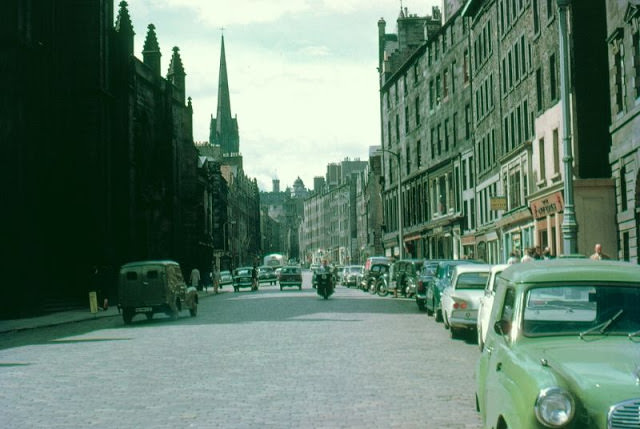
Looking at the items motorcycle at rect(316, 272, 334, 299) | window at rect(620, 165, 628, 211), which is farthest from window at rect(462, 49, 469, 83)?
window at rect(620, 165, 628, 211)

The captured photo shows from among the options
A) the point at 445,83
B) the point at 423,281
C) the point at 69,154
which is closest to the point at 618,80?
the point at 423,281

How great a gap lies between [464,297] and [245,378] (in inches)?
310

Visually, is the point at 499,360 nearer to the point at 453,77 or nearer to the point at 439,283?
the point at 439,283

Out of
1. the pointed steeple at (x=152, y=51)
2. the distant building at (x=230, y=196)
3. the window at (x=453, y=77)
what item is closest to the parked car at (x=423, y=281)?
the window at (x=453, y=77)

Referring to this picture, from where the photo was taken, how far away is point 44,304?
36562mm

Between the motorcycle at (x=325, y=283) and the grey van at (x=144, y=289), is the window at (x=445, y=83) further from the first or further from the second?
the grey van at (x=144, y=289)

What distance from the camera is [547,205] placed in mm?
35500

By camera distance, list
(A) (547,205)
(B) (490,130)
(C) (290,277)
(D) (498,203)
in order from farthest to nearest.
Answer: (C) (290,277) → (B) (490,130) → (D) (498,203) → (A) (547,205)

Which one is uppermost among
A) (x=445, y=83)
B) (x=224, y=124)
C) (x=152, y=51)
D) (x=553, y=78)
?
(x=224, y=124)

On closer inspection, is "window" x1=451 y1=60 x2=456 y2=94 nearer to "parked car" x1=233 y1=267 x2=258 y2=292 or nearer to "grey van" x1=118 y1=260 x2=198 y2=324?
"parked car" x1=233 y1=267 x2=258 y2=292

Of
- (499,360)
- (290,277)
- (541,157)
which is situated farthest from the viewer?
(290,277)

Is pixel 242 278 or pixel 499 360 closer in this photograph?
pixel 499 360

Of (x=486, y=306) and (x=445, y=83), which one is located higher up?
(x=445, y=83)

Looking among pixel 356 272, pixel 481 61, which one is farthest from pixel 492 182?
pixel 356 272
